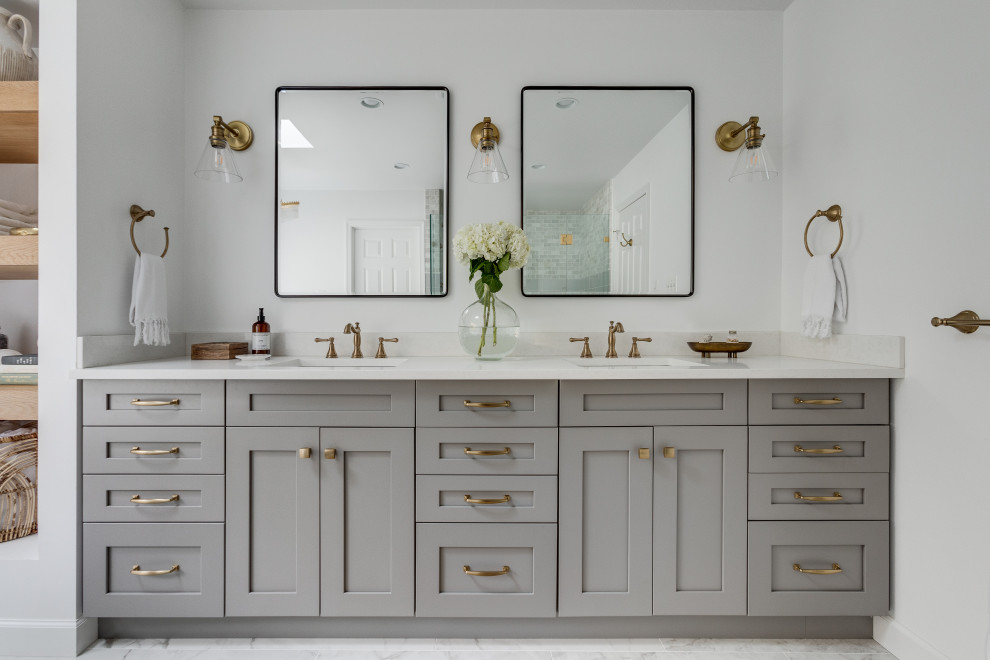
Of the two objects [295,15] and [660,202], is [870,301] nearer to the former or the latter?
[660,202]

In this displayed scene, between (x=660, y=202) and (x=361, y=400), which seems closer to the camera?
(x=361, y=400)

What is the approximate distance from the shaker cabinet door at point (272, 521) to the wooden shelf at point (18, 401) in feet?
2.41

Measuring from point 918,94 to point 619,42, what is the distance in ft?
3.86

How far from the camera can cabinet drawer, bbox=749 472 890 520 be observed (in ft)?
5.42

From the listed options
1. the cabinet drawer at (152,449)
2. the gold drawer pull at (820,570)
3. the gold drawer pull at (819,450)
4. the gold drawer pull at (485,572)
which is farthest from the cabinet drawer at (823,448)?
the cabinet drawer at (152,449)

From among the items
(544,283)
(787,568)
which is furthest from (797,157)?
(787,568)

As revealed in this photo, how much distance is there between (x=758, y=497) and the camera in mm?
1661

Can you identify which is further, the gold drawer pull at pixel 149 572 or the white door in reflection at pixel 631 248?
the white door in reflection at pixel 631 248

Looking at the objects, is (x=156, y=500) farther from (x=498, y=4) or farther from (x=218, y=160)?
(x=498, y=4)

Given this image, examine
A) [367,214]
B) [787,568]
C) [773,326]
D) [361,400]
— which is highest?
[367,214]

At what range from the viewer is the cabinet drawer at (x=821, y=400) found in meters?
1.65

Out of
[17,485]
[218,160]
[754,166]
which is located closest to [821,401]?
[754,166]

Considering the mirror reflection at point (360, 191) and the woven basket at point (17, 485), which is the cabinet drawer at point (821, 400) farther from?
the woven basket at point (17, 485)

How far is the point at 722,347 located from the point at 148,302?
2292 mm
